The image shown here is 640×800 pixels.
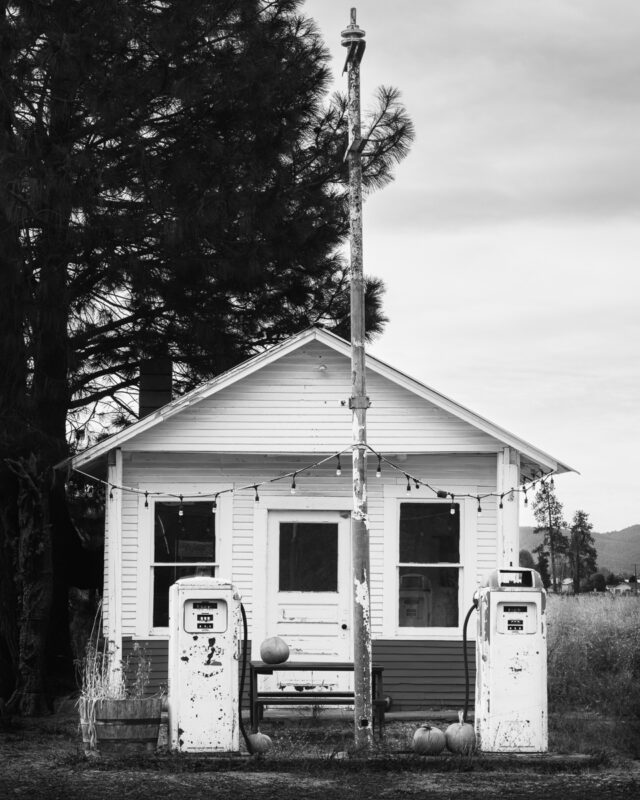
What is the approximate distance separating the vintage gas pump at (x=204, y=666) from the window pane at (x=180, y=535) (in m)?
4.15

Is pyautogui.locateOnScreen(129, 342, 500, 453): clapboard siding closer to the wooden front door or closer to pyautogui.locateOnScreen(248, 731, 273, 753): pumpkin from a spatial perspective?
the wooden front door

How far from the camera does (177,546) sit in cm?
1525

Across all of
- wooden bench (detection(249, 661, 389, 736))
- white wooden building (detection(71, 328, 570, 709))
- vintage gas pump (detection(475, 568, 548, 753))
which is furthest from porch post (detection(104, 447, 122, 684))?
vintage gas pump (detection(475, 568, 548, 753))

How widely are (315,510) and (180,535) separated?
1662mm

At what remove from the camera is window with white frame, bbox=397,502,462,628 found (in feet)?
50.0

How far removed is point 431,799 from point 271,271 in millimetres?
11407

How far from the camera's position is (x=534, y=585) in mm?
11266

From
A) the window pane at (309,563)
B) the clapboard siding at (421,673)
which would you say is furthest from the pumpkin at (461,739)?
the window pane at (309,563)

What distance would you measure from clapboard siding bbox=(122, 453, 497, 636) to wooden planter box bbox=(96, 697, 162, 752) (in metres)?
4.11

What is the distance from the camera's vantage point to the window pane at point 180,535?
15.2 m

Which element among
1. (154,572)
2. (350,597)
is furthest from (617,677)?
(154,572)

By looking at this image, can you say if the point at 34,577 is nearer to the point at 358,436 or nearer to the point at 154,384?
the point at 154,384

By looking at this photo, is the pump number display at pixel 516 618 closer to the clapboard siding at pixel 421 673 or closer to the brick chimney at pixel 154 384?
the clapboard siding at pixel 421 673

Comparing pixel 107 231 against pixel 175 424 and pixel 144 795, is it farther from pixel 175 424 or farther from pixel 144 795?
pixel 144 795
